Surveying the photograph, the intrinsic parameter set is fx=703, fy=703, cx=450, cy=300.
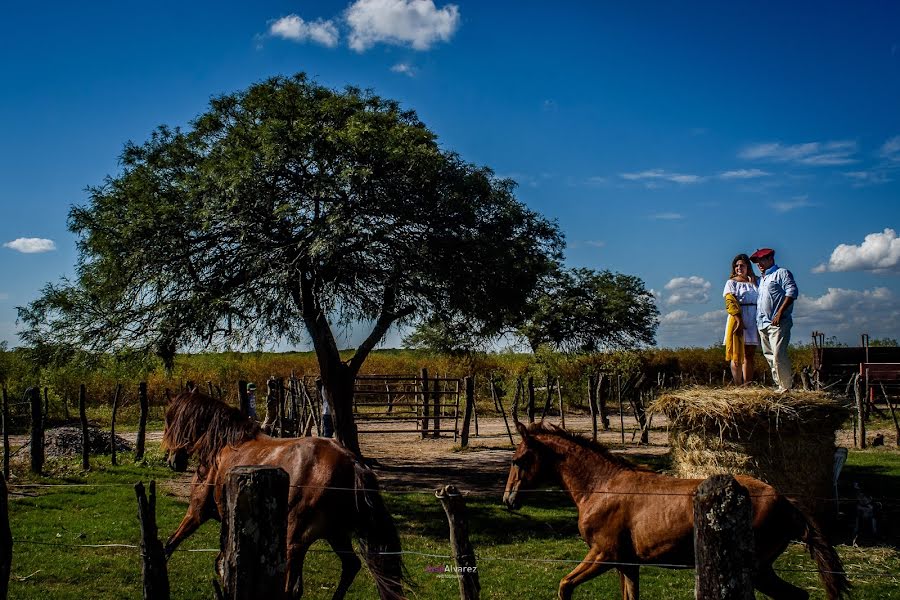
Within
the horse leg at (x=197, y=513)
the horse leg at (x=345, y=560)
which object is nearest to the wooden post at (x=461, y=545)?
the horse leg at (x=345, y=560)

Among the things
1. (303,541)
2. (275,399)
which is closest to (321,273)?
(303,541)

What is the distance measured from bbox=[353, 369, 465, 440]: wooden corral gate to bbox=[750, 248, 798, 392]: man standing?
10540 mm

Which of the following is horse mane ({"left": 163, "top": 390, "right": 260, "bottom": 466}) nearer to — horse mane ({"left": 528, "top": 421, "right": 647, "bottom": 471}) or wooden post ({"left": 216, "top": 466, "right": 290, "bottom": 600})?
horse mane ({"left": 528, "top": 421, "right": 647, "bottom": 471})

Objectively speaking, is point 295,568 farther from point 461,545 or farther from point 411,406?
point 411,406

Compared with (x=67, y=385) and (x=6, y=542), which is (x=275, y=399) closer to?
(x=67, y=385)

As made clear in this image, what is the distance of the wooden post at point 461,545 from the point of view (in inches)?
175

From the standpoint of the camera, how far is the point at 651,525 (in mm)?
5570

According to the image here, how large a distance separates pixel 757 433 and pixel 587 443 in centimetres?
368

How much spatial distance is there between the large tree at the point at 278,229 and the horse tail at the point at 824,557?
875cm

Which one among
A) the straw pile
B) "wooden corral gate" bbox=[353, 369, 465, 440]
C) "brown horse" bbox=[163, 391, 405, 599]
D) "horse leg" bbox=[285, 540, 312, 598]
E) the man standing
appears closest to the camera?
"horse leg" bbox=[285, 540, 312, 598]

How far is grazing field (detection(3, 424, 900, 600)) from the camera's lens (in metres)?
7.32

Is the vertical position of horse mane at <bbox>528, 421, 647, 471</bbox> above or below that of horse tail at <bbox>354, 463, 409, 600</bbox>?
above

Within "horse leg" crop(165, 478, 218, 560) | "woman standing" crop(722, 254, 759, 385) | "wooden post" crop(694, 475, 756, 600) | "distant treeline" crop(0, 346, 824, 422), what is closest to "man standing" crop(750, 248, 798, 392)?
"woman standing" crop(722, 254, 759, 385)

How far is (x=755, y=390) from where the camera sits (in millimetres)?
8891
